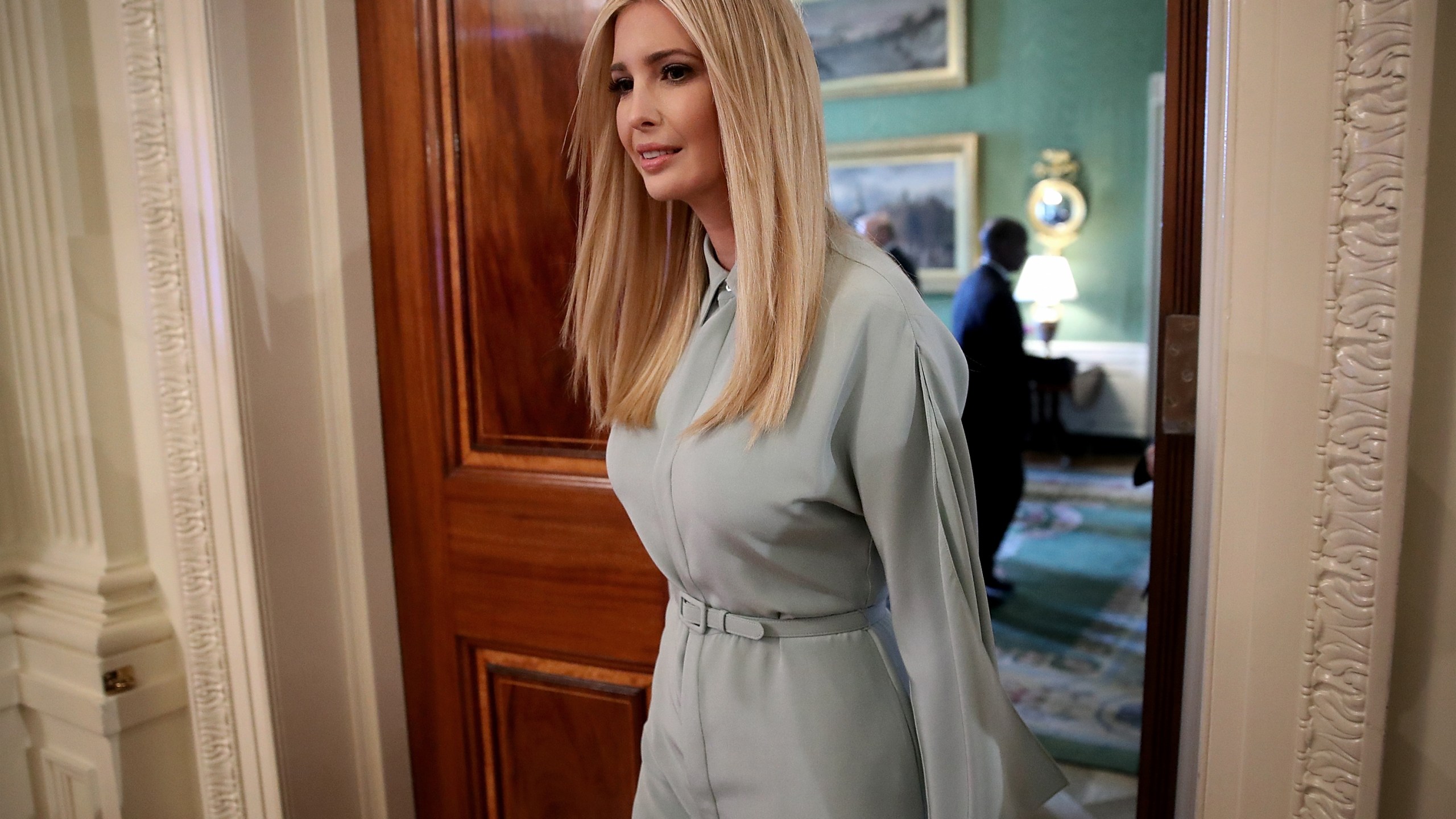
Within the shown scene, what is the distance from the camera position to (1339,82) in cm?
97

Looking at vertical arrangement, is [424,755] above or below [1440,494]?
below

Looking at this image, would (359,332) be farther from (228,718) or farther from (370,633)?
(228,718)

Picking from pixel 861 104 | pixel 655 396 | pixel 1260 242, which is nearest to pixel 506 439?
pixel 655 396

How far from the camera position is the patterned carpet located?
302cm

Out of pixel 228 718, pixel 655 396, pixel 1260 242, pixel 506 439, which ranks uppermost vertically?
pixel 1260 242

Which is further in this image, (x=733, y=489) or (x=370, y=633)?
(x=370, y=633)

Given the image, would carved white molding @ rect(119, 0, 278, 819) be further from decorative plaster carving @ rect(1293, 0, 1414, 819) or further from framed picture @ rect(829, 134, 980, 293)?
framed picture @ rect(829, 134, 980, 293)

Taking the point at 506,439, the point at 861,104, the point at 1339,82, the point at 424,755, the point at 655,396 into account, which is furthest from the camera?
the point at 861,104

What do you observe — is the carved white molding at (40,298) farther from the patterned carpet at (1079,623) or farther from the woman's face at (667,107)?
the patterned carpet at (1079,623)

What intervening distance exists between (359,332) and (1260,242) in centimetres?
140

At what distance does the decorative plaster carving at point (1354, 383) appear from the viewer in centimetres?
95

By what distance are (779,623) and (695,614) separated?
11 centimetres

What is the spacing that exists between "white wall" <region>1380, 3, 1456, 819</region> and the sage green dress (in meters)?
0.39

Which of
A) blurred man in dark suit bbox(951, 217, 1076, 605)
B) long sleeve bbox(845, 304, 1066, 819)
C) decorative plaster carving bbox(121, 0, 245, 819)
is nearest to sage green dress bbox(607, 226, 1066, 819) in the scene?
long sleeve bbox(845, 304, 1066, 819)
